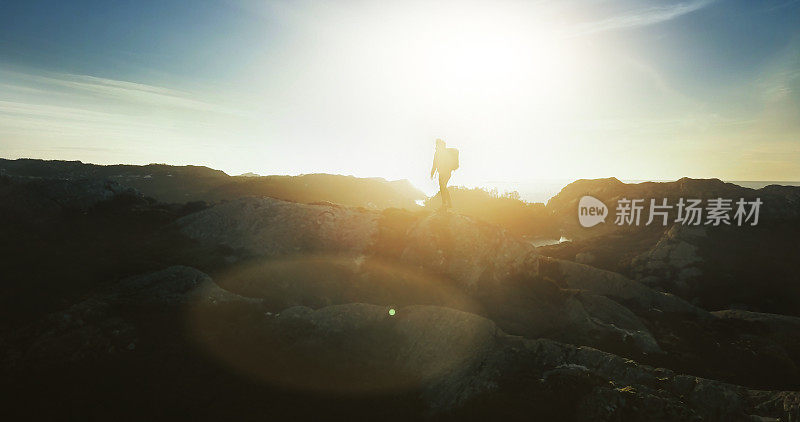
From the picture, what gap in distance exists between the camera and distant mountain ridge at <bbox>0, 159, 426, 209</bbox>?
85250 mm

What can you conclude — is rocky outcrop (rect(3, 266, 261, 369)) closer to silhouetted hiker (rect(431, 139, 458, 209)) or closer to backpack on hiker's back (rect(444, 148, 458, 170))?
silhouetted hiker (rect(431, 139, 458, 209))

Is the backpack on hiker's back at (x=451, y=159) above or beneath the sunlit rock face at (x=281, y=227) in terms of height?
above

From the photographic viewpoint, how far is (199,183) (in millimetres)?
97438

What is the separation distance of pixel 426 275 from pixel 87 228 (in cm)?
2470

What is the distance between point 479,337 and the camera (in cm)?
1442

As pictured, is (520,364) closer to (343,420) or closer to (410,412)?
(410,412)

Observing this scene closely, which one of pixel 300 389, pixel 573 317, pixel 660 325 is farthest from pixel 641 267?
pixel 300 389

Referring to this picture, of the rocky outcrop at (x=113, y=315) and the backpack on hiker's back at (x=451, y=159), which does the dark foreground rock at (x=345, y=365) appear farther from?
the backpack on hiker's back at (x=451, y=159)

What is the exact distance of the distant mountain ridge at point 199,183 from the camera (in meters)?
85.2
